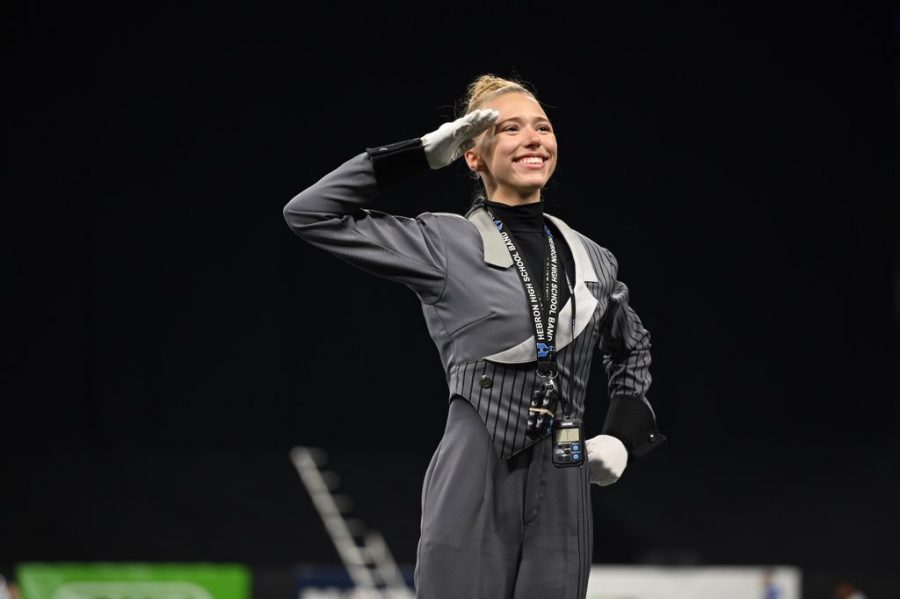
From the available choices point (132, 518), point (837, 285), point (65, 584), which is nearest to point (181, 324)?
point (132, 518)

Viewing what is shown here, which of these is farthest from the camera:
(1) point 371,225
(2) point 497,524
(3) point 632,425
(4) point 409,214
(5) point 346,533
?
(4) point 409,214

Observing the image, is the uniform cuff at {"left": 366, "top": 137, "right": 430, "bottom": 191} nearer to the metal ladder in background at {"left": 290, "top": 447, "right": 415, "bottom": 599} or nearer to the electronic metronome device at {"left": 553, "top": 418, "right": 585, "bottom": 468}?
the electronic metronome device at {"left": 553, "top": 418, "right": 585, "bottom": 468}

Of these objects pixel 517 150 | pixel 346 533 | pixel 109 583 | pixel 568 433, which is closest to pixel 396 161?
pixel 517 150

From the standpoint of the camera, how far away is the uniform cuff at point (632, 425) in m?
2.24

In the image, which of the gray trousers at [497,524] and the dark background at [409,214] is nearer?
the gray trousers at [497,524]

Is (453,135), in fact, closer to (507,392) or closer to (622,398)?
(507,392)

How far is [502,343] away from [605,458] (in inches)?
11.1

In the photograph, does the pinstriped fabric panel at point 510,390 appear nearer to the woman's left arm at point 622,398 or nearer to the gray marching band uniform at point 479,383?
the gray marching band uniform at point 479,383

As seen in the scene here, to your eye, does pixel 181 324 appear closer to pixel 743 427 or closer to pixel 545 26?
pixel 545 26

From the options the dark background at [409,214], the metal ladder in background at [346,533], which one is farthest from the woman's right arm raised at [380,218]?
the dark background at [409,214]

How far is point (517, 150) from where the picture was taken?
88.0 inches

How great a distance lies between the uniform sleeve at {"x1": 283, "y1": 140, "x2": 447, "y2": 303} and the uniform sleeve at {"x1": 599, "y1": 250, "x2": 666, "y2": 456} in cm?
34

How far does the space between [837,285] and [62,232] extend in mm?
4478

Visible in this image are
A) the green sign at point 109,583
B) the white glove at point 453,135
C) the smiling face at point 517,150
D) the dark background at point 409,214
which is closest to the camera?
the white glove at point 453,135
